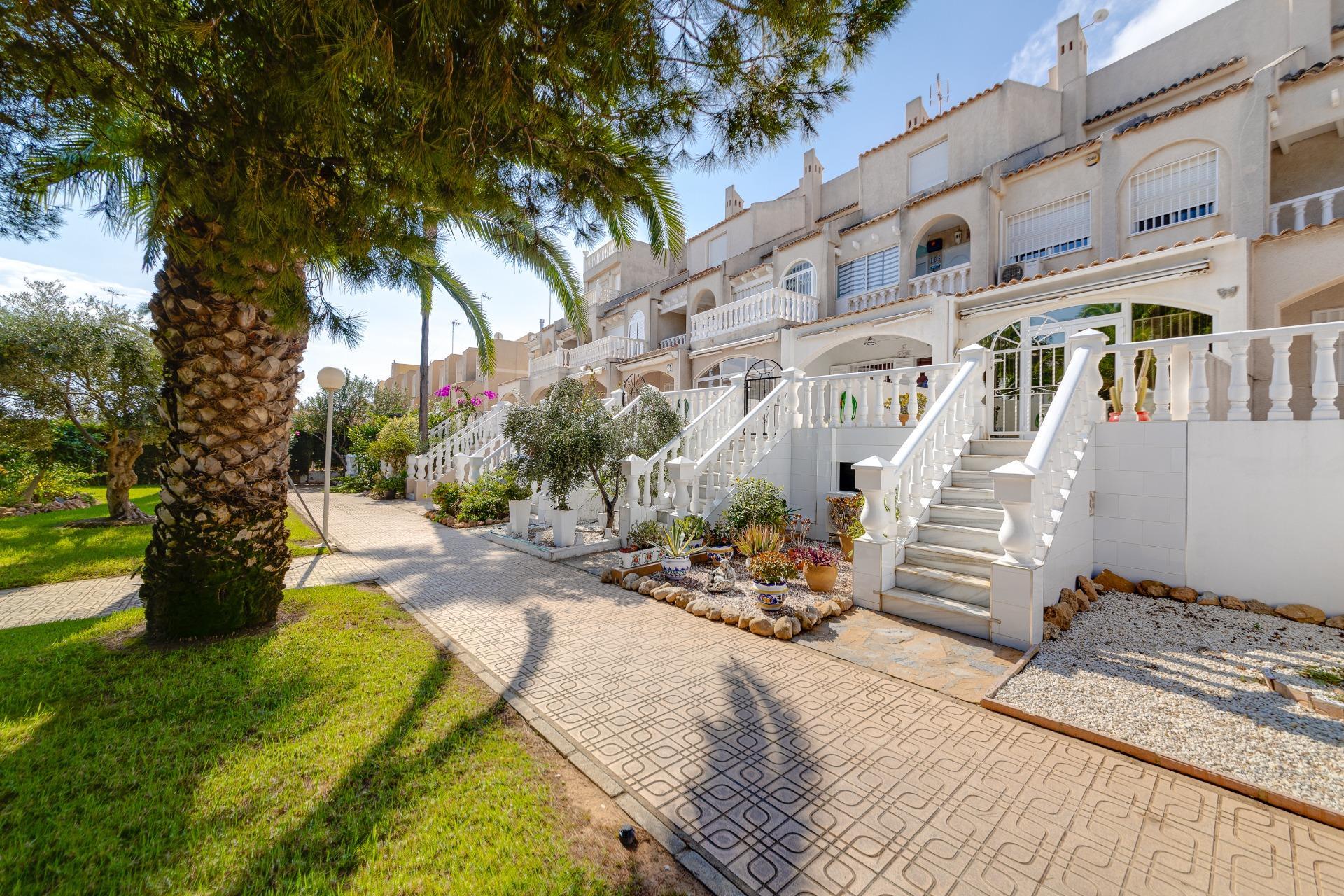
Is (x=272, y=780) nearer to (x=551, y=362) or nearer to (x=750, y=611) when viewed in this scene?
(x=750, y=611)

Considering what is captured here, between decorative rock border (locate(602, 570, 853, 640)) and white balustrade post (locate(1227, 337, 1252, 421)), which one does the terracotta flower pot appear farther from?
white balustrade post (locate(1227, 337, 1252, 421))

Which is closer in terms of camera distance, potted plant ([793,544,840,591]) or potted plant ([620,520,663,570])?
potted plant ([793,544,840,591])

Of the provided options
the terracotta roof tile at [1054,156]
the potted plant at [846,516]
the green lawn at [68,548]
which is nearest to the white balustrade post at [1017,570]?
the potted plant at [846,516]

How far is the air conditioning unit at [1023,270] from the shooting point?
11.7 m

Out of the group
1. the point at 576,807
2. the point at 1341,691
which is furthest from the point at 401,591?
the point at 1341,691

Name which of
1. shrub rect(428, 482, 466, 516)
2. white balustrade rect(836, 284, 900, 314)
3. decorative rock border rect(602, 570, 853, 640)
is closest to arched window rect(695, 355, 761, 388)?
white balustrade rect(836, 284, 900, 314)

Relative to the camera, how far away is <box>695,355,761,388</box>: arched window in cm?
1694

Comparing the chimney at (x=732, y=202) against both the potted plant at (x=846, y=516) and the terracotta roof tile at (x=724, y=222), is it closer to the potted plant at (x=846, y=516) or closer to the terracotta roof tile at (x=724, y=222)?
the terracotta roof tile at (x=724, y=222)

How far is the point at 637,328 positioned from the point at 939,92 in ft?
47.1

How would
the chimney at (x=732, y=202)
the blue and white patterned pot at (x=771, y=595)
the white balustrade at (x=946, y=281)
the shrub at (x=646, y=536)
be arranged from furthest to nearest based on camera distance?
→ the chimney at (x=732, y=202) → the white balustrade at (x=946, y=281) → the shrub at (x=646, y=536) → the blue and white patterned pot at (x=771, y=595)

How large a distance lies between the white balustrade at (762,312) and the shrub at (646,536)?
8.67m

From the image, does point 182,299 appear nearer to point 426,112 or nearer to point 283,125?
point 283,125

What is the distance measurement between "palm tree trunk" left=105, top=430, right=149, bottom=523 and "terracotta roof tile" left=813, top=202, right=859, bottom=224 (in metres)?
18.5

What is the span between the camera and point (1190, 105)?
985 cm
